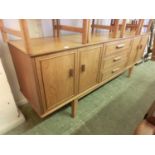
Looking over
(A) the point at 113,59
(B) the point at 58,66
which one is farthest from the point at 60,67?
(A) the point at 113,59

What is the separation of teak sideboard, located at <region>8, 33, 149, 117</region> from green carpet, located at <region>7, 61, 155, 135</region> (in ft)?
0.61

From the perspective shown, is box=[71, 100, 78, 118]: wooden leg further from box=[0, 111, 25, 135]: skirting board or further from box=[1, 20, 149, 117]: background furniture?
box=[0, 111, 25, 135]: skirting board

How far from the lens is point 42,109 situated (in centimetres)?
Result: 103

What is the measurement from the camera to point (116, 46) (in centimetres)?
147

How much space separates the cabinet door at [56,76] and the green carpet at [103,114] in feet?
1.24

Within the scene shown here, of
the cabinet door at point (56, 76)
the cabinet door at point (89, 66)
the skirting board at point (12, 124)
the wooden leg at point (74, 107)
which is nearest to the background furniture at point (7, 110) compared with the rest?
the skirting board at point (12, 124)

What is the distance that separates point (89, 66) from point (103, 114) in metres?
0.68

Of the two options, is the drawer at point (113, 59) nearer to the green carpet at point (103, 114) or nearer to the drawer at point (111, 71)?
the drawer at point (111, 71)

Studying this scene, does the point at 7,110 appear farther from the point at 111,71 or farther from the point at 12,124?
the point at 111,71

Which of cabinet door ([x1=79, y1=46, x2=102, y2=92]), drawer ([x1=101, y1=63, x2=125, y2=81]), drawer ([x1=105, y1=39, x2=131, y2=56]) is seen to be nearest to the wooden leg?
cabinet door ([x1=79, y1=46, x2=102, y2=92])

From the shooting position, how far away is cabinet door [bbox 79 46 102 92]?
3.68ft
